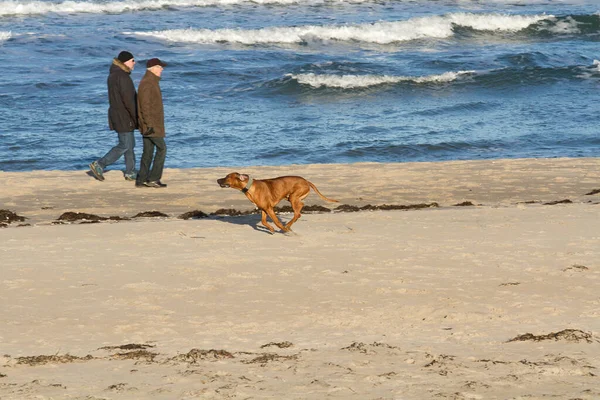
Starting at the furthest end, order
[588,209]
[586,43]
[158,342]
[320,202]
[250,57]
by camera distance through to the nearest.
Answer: [586,43] → [250,57] → [320,202] → [588,209] → [158,342]

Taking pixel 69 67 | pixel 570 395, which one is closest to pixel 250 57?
pixel 69 67

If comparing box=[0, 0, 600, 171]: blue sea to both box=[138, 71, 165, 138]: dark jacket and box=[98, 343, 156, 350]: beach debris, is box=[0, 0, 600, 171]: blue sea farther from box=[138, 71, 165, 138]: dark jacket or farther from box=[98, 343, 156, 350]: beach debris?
box=[98, 343, 156, 350]: beach debris

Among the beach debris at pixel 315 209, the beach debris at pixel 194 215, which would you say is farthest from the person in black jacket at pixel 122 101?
the beach debris at pixel 315 209

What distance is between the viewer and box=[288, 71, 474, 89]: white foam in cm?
2467

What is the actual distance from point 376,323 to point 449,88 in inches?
724

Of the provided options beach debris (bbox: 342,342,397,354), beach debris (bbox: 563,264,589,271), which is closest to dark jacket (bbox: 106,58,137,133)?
beach debris (bbox: 563,264,589,271)

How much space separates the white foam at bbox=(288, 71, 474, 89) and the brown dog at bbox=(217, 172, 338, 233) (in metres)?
15.1

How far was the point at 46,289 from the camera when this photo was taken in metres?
7.42

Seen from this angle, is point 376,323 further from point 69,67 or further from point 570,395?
point 69,67

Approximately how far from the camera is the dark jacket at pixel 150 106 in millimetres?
11906

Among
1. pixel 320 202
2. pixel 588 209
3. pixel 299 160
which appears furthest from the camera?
pixel 299 160

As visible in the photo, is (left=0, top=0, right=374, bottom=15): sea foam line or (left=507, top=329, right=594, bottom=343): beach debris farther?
(left=0, top=0, right=374, bottom=15): sea foam line

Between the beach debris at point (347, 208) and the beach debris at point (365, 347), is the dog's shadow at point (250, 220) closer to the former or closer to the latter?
the beach debris at point (347, 208)

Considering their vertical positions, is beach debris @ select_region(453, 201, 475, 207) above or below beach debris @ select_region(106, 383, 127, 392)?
below
